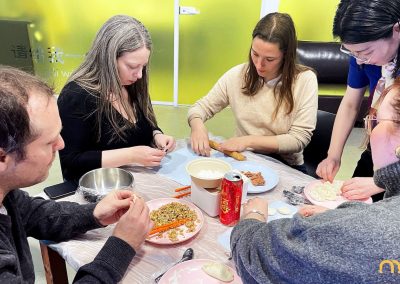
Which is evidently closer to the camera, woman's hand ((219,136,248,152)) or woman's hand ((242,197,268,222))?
woman's hand ((242,197,268,222))

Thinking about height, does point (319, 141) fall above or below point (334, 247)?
below

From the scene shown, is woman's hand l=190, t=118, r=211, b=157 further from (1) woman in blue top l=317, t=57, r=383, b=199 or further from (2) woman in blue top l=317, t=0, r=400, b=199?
(2) woman in blue top l=317, t=0, r=400, b=199

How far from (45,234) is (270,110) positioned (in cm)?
129

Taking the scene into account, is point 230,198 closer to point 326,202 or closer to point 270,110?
point 326,202

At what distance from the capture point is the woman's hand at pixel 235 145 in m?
1.69

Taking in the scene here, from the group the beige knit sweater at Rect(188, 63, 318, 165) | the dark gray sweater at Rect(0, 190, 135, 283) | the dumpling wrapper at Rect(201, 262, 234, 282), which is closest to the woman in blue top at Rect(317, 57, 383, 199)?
the beige knit sweater at Rect(188, 63, 318, 165)

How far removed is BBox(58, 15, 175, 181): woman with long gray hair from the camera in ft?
4.94

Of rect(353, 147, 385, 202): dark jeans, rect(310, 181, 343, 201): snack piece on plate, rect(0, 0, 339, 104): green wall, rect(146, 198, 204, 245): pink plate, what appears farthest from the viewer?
rect(0, 0, 339, 104): green wall

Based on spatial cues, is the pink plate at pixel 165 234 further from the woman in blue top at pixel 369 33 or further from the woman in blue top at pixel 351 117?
the woman in blue top at pixel 351 117

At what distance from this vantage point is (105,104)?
1.57 meters

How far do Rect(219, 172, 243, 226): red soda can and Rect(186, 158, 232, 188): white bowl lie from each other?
0.25 ft

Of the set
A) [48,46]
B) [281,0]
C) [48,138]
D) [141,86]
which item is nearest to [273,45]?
[141,86]

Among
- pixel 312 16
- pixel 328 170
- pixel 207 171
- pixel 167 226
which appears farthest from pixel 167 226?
pixel 312 16

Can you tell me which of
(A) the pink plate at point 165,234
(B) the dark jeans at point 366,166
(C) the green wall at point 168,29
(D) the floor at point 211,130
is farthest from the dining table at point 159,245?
(C) the green wall at point 168,29
